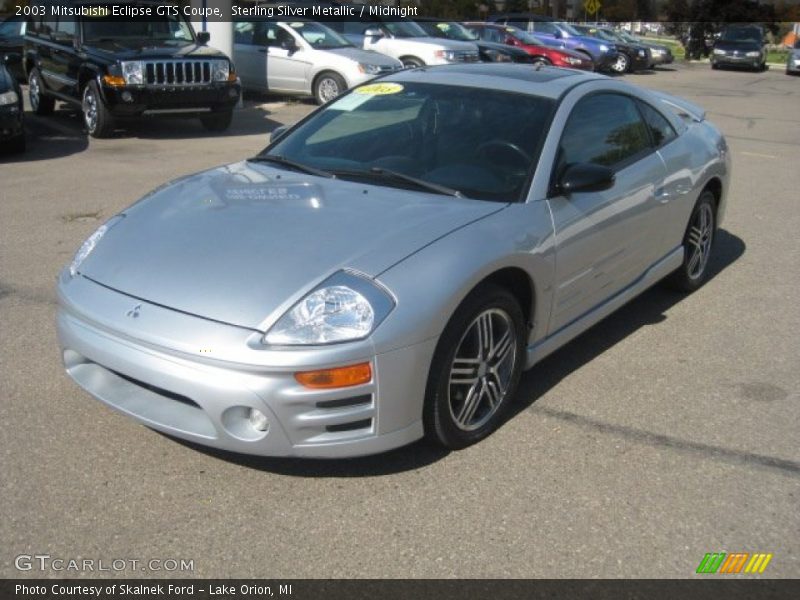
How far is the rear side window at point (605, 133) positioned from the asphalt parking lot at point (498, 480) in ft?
3.39

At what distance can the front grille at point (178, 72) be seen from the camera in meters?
11.6

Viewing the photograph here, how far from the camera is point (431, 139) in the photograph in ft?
14.9

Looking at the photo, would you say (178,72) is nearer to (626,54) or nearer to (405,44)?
(405,44)

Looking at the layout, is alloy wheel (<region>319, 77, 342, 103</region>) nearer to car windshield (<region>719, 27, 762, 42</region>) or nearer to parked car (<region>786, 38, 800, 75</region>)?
parked car (<region>786, 38, 800, 75</region>)

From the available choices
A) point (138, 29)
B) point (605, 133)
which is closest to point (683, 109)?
point (605, 133)

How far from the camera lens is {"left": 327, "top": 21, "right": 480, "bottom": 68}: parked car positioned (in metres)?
19.0

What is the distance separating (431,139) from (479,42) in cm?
1834

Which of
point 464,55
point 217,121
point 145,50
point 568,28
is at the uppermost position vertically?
point 568,28

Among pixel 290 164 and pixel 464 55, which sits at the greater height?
pixel 464 55

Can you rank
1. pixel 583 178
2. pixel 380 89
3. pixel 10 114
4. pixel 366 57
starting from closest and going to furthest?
pixel 583 178 < pixel 380 89 < pixel 10 114 < pixel 366 57

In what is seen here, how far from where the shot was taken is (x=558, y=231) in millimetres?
4129

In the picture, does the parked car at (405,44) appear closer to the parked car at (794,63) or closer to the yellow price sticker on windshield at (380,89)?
the yellow price sticker on windshield at (380,89)
